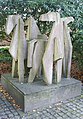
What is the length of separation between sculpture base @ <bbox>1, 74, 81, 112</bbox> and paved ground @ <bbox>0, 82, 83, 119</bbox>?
142 mm

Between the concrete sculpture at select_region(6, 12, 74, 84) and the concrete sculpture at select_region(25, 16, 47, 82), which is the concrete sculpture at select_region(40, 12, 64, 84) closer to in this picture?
the concrete sculpture at select_region(6, 12, 74, 84)

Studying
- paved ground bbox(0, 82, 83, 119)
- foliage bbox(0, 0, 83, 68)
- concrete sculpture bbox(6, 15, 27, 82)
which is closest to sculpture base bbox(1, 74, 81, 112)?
paved ground bbox(0, 82, 83, 119)

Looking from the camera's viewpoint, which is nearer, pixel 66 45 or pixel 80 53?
pixel 66 45

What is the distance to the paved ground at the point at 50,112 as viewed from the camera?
3828 millimetres

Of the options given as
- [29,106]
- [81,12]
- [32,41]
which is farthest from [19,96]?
[81,12]

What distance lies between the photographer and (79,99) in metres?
4.65

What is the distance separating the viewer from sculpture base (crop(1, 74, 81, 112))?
4.09 m

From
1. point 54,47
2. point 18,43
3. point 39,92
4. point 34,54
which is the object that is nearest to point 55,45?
point 54,47

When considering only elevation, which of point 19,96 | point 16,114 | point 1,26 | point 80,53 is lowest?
point 16,114

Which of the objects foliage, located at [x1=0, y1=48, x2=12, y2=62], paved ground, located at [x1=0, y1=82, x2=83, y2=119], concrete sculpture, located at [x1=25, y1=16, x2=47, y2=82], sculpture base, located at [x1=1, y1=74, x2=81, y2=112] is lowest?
paved ground, located at [x1=0, y1=82, x2=83, y2=119]

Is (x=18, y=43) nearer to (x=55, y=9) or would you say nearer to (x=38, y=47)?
(x=38, y=47)

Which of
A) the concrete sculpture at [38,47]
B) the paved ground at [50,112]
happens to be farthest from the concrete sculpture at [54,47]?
the paved ground at [50,112]

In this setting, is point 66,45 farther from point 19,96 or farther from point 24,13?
point 24,13

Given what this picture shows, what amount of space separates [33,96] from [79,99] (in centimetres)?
123
